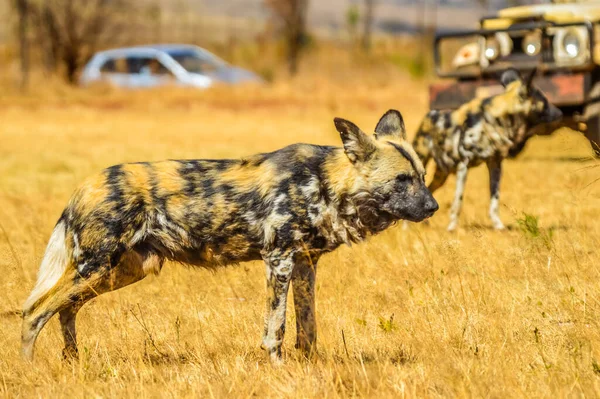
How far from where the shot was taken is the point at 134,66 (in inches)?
1085

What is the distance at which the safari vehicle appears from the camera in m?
10.7

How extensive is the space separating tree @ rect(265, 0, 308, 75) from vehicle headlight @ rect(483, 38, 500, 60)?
74.7ft

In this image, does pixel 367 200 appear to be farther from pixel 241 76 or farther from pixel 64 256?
pixel 241 76

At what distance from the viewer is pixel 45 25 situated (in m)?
29.0

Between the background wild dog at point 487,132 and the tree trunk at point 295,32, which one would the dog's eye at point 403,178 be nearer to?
the background wild dog at point 487,132

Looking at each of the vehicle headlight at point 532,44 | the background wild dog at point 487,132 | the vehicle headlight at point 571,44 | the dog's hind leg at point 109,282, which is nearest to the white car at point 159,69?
the vehicle headlight at point 532,44

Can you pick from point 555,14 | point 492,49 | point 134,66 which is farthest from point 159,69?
point 492,49

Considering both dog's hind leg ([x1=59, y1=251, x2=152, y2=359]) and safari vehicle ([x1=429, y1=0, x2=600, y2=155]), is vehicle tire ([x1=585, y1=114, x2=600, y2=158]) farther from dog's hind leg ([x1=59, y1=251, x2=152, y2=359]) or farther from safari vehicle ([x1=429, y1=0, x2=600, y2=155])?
dog's hind leg ([x1=59, y1=251, x2=152, y2=359])

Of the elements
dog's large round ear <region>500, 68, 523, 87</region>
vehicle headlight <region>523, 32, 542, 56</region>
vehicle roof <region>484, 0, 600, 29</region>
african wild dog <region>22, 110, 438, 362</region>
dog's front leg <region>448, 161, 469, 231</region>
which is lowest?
dog's front leg <region>448, 161, 469, 231</region>

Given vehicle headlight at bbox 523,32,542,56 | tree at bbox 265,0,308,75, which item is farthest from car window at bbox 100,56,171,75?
vehicle headlight at bbox 523,32,542,56

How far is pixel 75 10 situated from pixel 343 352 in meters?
26.0

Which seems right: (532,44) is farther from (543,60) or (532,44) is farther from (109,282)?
(109,282)

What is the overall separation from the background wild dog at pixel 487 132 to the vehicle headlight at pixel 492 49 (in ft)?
9.60

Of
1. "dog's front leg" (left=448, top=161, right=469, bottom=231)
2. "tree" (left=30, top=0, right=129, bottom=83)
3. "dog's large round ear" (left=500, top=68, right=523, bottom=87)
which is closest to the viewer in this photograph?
"dog's front leg" (left=448, top=161, right=469, bottom=231)
